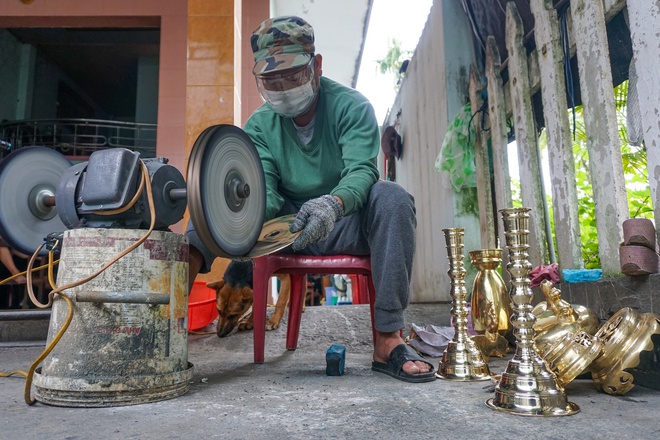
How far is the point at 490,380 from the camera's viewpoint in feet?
4.99

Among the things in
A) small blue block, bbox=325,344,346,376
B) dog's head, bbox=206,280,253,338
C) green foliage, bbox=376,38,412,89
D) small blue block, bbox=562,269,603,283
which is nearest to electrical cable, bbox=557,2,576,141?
small blue block, bbox=562,269,603,283

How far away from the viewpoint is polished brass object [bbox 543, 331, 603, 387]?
4.09 feet

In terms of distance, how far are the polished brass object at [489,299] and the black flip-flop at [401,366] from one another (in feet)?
1.58

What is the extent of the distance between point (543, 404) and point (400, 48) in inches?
297

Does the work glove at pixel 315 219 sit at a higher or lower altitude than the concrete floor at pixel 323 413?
higher

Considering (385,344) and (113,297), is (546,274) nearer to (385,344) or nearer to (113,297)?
(385,344)

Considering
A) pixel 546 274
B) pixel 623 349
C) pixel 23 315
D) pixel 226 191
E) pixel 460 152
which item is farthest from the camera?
pixel 460 152

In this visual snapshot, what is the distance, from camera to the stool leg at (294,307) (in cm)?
235

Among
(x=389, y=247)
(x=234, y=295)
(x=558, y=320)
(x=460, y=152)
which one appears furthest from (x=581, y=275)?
(x=234, y=295)

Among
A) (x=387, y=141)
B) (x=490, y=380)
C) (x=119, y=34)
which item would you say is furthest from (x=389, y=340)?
(x=119, y=34)

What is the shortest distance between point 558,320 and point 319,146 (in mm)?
1132

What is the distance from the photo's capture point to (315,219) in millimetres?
1559

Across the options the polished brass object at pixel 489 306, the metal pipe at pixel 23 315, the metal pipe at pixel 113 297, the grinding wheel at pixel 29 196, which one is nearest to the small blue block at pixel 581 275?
the polished brass object at pixel 489 306

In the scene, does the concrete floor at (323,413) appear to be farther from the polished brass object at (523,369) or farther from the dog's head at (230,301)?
the dog's head at (230,301)
